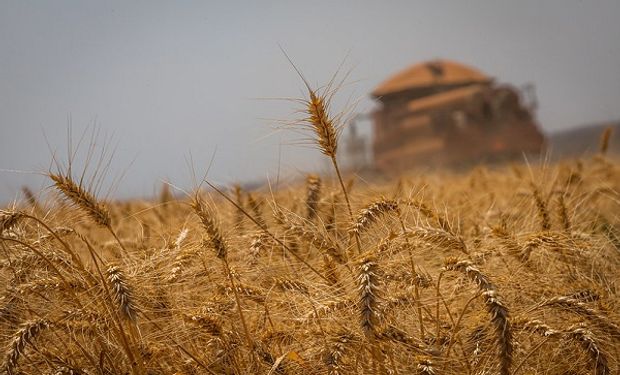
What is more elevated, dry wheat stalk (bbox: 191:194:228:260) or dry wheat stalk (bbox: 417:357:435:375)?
dry wheat stalk (bbox: 191:194:228:260)

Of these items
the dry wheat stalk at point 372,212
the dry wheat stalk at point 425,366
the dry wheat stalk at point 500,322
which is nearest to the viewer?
the dry wheat stalk at point 500,322

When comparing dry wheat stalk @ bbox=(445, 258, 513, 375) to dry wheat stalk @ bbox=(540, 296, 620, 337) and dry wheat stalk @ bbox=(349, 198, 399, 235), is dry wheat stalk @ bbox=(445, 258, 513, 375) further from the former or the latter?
dry wheat stalk @ bbox=(349, 198, 399, 235)

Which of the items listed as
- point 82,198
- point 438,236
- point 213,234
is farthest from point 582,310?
point 82,198

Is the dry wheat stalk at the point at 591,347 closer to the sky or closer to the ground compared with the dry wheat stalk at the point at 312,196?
closer to the ground

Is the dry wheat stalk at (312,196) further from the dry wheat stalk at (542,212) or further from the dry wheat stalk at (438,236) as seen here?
the dry wheat stalk at (542,212)

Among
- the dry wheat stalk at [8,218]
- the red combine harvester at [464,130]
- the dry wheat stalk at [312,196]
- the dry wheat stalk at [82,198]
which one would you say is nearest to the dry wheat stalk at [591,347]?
the dry wheat stalk at [312,196]

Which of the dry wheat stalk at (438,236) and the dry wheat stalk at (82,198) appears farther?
the dry wheat stalk at (82,198)

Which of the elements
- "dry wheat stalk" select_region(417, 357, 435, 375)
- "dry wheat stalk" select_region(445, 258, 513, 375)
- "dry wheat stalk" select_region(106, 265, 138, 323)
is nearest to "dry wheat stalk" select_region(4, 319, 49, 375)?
"dry wheat stalk" select_region(106, 265, 138, 323)

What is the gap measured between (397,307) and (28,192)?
3.49 meters

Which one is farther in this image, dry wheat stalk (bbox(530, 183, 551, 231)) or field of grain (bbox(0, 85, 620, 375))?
dry wheat stalk (bbox(530, 183, 551, 231))

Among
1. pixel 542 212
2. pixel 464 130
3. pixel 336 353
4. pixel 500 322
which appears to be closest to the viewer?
pixel 500 322

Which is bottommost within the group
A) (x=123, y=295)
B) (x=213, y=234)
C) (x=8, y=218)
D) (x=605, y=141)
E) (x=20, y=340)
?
(x=605, y=141)

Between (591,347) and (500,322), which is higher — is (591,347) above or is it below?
below

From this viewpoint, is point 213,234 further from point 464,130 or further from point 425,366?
point 464,130
